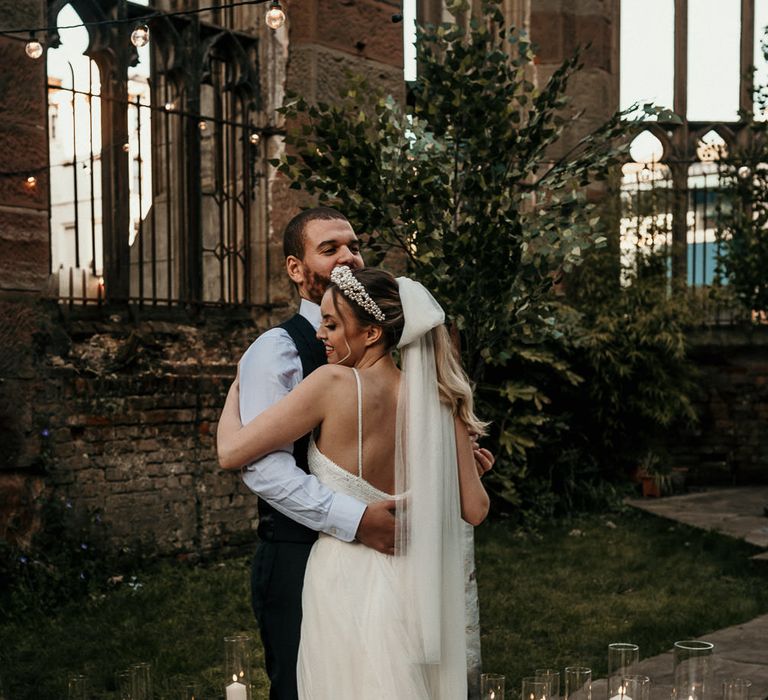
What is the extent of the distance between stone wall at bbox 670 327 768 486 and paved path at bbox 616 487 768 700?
0.47 meters

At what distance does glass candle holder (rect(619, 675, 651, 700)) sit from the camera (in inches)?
136

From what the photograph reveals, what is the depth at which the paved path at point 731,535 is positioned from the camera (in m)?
5.03

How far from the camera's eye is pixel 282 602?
114 inches

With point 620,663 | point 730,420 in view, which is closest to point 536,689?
point 620,663

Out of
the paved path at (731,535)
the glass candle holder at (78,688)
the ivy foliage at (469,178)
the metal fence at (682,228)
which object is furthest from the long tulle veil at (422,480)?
the metal fence at (682,228)

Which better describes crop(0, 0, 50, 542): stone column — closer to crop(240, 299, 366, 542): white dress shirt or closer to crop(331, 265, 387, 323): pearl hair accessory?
crop(240, 299, 366, 542): white dress shirt

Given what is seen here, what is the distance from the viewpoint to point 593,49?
40.2 ft

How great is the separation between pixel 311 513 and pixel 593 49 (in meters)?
10.5

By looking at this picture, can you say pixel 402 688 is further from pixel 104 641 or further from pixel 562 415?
pixel 562 415

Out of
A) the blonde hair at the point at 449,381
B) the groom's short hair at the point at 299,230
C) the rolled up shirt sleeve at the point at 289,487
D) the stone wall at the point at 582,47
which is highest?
the stone wall at the point at 582,47

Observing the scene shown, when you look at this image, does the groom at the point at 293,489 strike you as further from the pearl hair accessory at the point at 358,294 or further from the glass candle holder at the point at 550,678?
the glass candle holder at the point at 550,678

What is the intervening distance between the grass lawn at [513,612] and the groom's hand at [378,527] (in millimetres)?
2541

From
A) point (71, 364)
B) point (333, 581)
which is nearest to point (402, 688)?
point (333, 581)

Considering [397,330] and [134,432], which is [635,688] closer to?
[397,330]
